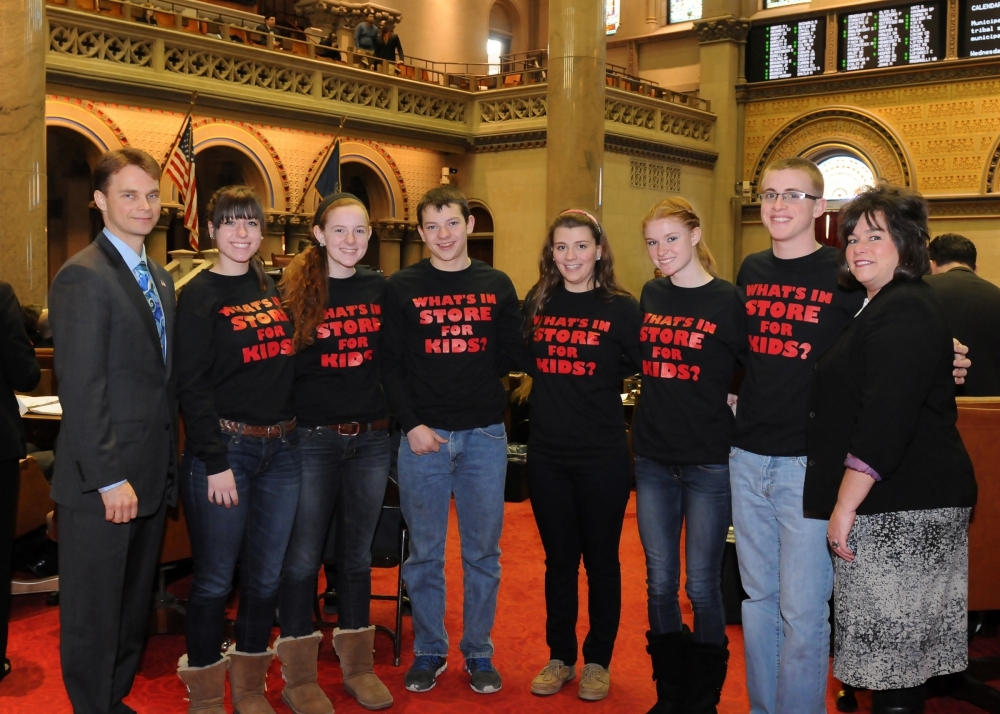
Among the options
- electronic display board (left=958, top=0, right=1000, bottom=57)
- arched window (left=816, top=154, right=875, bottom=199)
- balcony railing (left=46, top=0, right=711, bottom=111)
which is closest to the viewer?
balcony railing (left=46, top=0, right=711, bottom=111)

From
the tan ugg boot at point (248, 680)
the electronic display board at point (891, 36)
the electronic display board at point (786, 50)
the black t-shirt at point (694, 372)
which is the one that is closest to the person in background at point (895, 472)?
the black t-shirt at point (694, 372)

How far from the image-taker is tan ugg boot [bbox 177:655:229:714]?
315 cm

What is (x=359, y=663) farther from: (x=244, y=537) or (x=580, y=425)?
(x=580, y=425)

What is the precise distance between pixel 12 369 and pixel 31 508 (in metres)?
1.38

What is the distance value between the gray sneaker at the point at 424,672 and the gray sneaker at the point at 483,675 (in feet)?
0.40

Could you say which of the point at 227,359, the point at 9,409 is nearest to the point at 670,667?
the point at 227,359

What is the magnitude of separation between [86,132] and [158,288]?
362 inches

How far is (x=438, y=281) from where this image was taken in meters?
3.50

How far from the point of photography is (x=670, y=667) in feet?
10.5

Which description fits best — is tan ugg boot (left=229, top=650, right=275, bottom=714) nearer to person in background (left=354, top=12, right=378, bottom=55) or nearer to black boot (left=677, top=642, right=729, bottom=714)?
black boot (left=677, top=642, right=729, bottom=714)

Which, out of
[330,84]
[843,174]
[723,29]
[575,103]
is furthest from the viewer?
[723,29]

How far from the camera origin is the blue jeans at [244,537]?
3.06 meters

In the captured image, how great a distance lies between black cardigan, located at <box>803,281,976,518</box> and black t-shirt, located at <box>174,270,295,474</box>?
180 centimetres

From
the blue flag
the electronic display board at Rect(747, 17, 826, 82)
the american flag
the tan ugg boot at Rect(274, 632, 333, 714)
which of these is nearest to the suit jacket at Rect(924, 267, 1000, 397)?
the tan ugg boot at Rect(274, 632, 333, 714)
